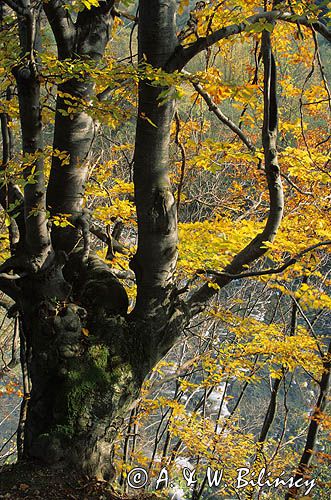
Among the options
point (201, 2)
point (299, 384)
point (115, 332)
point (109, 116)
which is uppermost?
point (201, 2)

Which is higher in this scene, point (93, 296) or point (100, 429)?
point (93, 296)

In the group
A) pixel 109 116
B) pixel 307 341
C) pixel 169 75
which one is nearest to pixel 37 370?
pixel 109 116

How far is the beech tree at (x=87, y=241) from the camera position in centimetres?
259

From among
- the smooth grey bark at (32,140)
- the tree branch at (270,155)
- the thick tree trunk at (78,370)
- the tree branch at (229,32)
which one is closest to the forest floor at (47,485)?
the thick tree trunk at (78,370)

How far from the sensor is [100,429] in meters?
2.80

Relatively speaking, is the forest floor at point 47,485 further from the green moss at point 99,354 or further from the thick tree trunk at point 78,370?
the green moss at point 99,354

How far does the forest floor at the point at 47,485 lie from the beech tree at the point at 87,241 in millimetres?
89

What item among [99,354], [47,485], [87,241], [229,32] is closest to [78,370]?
[99,354]

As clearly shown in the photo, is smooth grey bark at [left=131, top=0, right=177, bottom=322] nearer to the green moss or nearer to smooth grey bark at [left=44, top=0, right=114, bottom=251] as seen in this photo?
the green moss

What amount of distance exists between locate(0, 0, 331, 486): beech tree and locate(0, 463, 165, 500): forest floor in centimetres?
9

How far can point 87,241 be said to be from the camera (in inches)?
127

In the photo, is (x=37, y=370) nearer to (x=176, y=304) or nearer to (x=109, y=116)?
(x=176, y=304)

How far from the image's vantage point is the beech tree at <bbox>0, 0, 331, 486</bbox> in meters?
2.59

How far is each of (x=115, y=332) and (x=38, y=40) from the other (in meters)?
1.95
